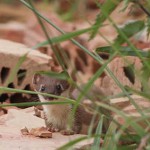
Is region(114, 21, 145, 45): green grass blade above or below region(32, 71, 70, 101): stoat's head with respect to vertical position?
above

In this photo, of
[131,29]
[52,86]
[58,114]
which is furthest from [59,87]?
[131,29]

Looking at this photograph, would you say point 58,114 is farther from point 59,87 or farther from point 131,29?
point 131,29

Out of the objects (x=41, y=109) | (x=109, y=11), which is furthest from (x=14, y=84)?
(x=109, y=11)

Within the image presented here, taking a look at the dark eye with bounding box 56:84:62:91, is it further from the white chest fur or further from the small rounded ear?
the small rounded ear

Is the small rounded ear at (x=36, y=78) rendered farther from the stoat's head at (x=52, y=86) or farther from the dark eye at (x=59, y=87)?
the dark eye at (x=59, y=87)

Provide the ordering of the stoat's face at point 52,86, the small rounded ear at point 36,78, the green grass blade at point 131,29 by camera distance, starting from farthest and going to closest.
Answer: the small rounded ear at point 36,78
the stoat's face at point 52,86
the green grass blade at point 131,29

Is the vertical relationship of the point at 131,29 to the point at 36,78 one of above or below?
above

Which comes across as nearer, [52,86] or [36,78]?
[52,86]

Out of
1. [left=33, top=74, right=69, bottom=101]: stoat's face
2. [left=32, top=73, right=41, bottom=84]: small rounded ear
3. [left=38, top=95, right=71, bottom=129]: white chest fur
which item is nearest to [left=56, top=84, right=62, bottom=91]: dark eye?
[left=33, top=74, right=69, bottom=101]: stoat's face

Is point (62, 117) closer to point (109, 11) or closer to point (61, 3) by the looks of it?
point (109, 11)

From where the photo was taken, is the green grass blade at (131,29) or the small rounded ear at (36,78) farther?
the small rounded ear at (36,78)

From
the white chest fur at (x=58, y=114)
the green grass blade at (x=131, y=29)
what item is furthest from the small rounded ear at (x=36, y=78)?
the green grass blade at (x=131, y=29)
